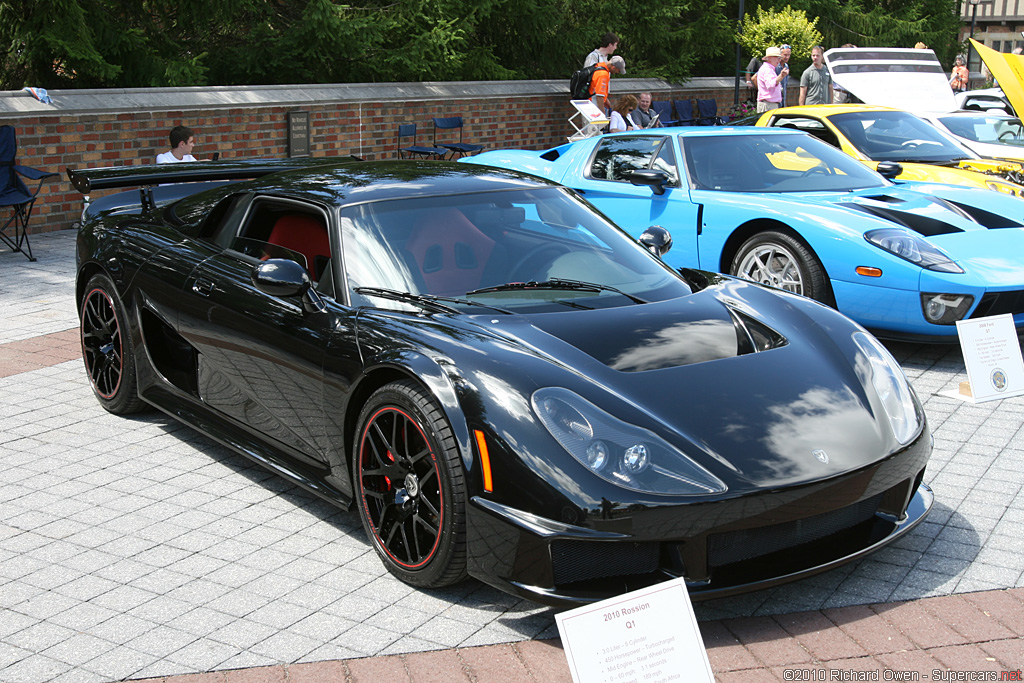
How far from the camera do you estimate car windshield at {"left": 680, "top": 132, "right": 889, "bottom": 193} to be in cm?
767

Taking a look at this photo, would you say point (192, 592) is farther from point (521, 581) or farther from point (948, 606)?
point (948, 606)

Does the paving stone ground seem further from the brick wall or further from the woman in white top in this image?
the woman in white top

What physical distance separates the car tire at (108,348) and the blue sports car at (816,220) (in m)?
3.76

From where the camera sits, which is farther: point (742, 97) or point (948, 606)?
point (742, 97)

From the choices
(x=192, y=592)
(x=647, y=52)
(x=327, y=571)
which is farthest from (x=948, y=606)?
(x=647, y=52)

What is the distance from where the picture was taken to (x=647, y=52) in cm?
2325

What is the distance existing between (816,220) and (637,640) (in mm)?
4710

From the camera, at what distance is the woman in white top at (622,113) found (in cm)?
1389

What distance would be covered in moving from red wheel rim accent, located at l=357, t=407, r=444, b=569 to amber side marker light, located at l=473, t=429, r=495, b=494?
0.20m

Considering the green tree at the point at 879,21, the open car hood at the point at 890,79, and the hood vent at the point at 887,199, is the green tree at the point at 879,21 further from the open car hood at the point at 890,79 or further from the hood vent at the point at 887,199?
the hood vent at the point at 887,199

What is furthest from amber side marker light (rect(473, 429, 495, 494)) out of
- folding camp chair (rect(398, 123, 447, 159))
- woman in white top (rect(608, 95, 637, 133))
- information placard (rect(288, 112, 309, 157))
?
folding camp chair (rect(398, 123, 447, 159))

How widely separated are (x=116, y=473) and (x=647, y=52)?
2011cm

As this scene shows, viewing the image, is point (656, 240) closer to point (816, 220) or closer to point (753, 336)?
point (753, 336)

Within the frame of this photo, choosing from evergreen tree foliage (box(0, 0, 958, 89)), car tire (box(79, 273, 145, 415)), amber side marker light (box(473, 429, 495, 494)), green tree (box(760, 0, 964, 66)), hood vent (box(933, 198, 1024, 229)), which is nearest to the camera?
amber side marker light (box(473, 429, 495, 494))
